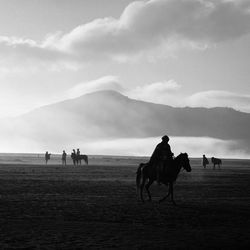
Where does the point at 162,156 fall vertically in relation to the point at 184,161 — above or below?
above

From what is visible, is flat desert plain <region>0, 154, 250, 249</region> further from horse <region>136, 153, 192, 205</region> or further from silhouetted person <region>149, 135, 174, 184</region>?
silhouetted person <region>149, 135, 174, 184</region>

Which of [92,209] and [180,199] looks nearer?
[92,209]

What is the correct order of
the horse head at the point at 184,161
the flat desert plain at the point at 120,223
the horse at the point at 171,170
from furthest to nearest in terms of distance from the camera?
1. the horse head at the point at 184,161
2. the horse at the point at 171,170
3. the flat desert plain at the point at 120,223

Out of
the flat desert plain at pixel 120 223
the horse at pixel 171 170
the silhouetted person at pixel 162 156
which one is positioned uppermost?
the silhouetted person at pixel 162 156

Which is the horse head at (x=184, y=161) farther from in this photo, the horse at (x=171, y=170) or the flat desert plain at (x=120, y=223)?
the flat desert plain at (x=120, y=223)

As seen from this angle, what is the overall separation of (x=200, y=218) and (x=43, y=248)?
5697 mm

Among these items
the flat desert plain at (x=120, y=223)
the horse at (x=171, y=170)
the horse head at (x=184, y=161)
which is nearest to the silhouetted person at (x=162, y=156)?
the horse at (x=171, y=170)

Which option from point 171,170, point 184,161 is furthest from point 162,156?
point 184,161

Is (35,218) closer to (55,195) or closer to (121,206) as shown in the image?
(121,206)

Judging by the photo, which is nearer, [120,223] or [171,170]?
[120,223]

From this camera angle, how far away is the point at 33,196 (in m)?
19.4

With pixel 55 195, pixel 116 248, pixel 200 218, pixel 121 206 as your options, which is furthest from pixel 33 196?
pixel 116 248

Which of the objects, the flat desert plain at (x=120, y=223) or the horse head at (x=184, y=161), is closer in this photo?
the flat desert plain at (x=120, y=223)

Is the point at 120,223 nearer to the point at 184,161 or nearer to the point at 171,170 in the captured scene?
the point at 171,170
